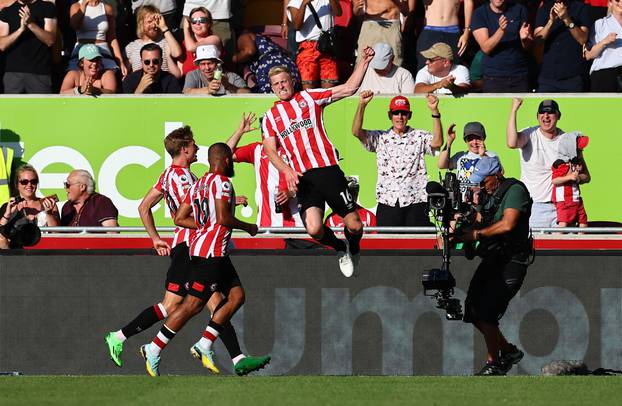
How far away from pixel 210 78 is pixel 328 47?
4.43 feet

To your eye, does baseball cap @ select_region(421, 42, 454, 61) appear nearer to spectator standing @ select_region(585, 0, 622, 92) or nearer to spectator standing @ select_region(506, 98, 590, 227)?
spectator standing @ select_region(506, 98, 590, 227)

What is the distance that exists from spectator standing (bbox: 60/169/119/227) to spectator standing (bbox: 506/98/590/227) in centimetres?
412

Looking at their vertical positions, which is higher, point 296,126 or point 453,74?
point 453,74

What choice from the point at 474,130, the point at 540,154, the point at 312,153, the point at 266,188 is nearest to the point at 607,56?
the point at 540,154

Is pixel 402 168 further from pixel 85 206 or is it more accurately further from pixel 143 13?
pixel 143 13

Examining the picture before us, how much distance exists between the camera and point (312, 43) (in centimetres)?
1529

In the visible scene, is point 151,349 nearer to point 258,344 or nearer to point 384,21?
point 258,344

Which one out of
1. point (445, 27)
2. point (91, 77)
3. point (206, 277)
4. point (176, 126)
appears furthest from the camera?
point (445, 27)

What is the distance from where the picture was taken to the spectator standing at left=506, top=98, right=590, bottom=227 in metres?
13.9

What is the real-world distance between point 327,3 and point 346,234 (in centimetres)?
417

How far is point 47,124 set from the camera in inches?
573

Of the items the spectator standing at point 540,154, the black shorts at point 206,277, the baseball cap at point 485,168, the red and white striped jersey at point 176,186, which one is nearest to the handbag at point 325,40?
the spectator standing at point 540,154

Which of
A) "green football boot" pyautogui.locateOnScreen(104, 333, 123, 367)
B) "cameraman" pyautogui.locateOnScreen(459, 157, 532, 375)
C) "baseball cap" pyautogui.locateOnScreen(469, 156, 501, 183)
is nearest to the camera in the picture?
"green football boot" pyautogui.locateOnScreen(104, 333, 123, 367)

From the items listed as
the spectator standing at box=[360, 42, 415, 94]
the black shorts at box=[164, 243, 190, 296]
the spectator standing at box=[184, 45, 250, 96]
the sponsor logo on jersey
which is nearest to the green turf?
the black shorts at box=[164, 243, 190, 296]
